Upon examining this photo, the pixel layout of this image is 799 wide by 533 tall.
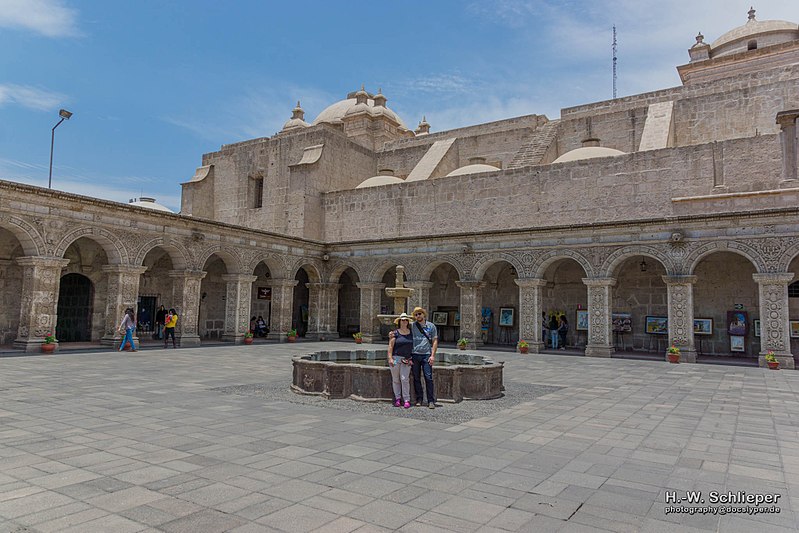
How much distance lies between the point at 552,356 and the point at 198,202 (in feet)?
67.7

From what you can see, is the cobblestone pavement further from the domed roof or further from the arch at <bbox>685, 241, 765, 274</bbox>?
the domed roof

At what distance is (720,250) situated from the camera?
14906 mm

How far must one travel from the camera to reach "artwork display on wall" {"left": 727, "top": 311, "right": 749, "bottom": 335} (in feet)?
53.3

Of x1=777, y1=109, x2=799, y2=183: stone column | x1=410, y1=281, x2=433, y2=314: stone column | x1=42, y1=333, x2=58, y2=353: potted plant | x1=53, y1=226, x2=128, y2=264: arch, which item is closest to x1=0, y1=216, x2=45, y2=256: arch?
x1=53, y1=226, x2=128, y2=264: arch

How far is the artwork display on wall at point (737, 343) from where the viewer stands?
53.3 ft

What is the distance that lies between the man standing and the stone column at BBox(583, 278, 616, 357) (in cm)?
1049

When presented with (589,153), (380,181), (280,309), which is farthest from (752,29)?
(280,309)

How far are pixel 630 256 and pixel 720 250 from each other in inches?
94.9

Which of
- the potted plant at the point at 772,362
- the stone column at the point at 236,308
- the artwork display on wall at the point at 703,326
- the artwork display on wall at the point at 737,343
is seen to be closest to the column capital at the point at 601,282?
the artwork display on wall at the point at 703,326

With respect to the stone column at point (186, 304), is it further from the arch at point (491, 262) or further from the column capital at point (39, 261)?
the arch at point (491, 262)

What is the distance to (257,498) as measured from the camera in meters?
3.84

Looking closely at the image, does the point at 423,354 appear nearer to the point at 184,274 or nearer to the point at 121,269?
the point at 121,269

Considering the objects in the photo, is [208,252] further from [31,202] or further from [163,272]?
[31,202]

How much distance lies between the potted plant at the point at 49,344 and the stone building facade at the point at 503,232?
7.1 inches
